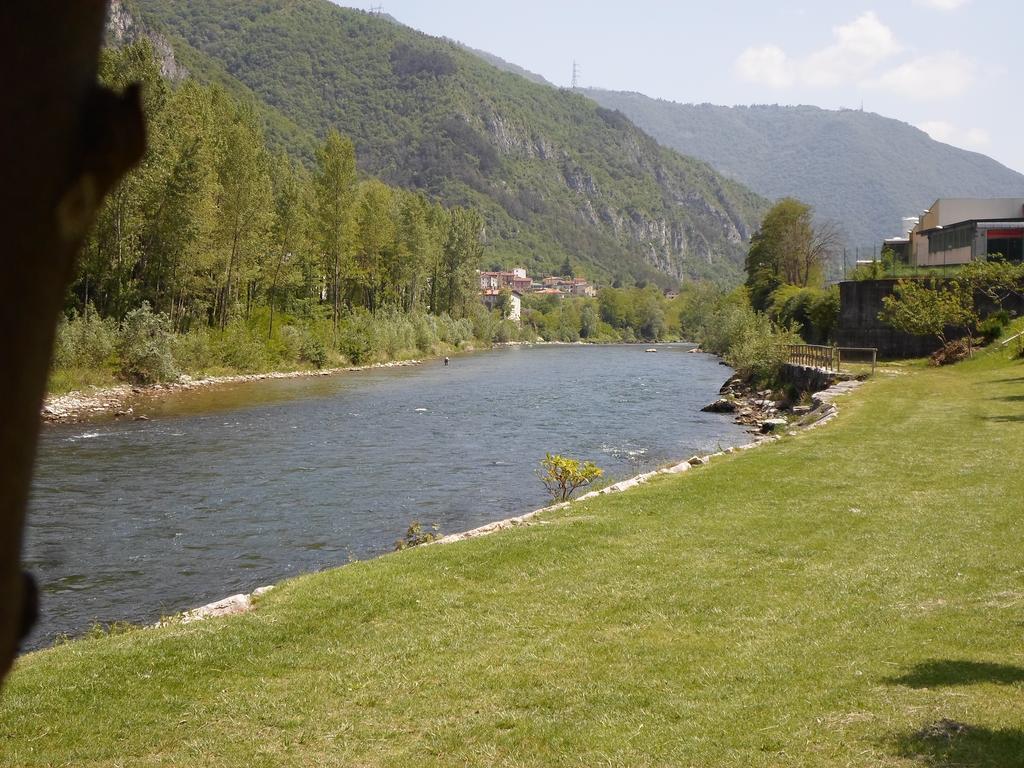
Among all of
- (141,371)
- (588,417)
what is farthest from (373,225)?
(588,417)

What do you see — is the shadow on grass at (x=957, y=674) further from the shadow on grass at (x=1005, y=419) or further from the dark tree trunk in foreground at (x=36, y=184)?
the shadow on grass at (x=1005, y=419)

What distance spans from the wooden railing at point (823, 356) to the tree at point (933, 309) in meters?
2.27

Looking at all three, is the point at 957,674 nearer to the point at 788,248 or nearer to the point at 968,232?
the point at 968,232

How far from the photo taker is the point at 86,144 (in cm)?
161

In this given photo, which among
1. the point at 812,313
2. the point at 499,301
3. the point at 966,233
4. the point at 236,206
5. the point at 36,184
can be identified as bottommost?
the point at 812,313

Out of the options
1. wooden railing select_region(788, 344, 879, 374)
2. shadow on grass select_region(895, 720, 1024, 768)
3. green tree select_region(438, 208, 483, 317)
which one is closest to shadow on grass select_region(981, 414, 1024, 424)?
wooden railing select_region(788, 344, 879, 374)

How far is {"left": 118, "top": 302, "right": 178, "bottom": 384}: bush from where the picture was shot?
48000 millimetres

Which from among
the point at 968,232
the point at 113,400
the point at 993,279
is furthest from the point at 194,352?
the point at 968,232

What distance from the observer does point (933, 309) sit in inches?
1751

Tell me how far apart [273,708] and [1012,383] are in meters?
31.1

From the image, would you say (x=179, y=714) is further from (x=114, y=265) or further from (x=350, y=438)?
(x=114, y=265)

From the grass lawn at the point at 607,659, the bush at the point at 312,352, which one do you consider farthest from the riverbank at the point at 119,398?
the grass lawn at the point at 607,659

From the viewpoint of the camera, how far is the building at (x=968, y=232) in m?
60.4

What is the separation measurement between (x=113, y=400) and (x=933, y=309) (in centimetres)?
3927
